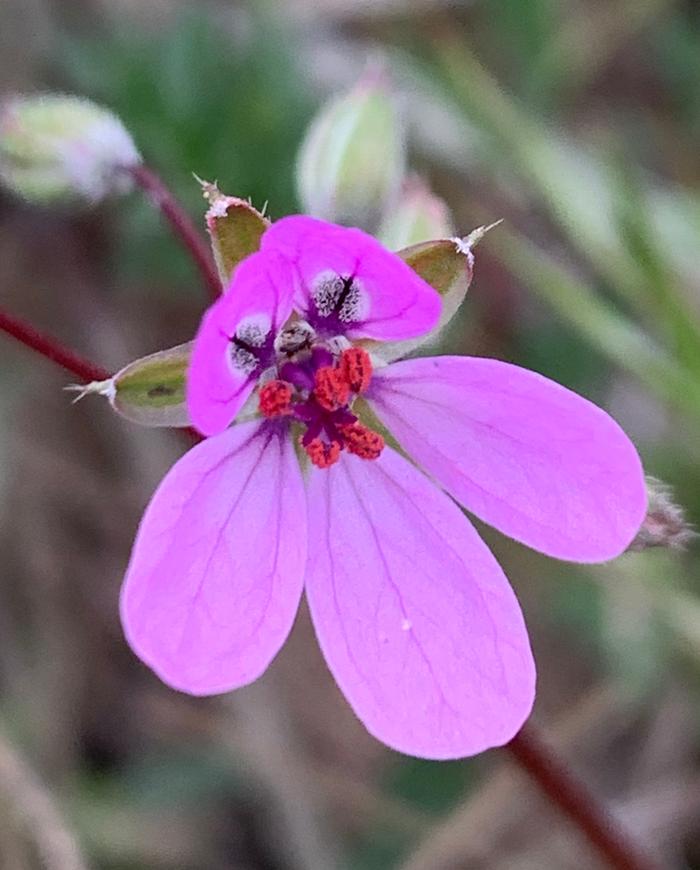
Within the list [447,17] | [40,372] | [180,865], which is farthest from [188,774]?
[447,17]

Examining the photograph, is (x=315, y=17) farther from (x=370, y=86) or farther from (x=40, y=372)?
(x=370, y=86)

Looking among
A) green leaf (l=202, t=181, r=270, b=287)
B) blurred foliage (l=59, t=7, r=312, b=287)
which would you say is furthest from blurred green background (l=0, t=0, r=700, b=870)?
green leaf (l=202, t=181, r=270, b=287)

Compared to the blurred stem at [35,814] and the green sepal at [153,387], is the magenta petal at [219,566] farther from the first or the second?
the blurred stem at [35,814]

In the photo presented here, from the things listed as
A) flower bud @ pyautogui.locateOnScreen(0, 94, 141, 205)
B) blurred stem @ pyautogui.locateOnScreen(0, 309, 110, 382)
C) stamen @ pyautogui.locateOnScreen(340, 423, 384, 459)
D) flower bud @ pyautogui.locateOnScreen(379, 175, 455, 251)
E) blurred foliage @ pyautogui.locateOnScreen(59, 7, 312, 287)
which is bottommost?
stamen @ pyautogui.locateOnScreen(340, 423, 384, 459)

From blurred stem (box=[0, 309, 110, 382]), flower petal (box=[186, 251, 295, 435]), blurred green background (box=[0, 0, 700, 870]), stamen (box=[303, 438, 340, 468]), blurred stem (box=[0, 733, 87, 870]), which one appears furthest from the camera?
blurred green background (box=[0, 0, 700, 870])

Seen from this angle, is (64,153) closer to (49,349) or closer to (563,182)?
(49,349)

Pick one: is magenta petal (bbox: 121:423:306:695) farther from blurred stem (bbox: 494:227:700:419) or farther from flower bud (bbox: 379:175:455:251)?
blurred stem (bbox: 494:227:700:419)
